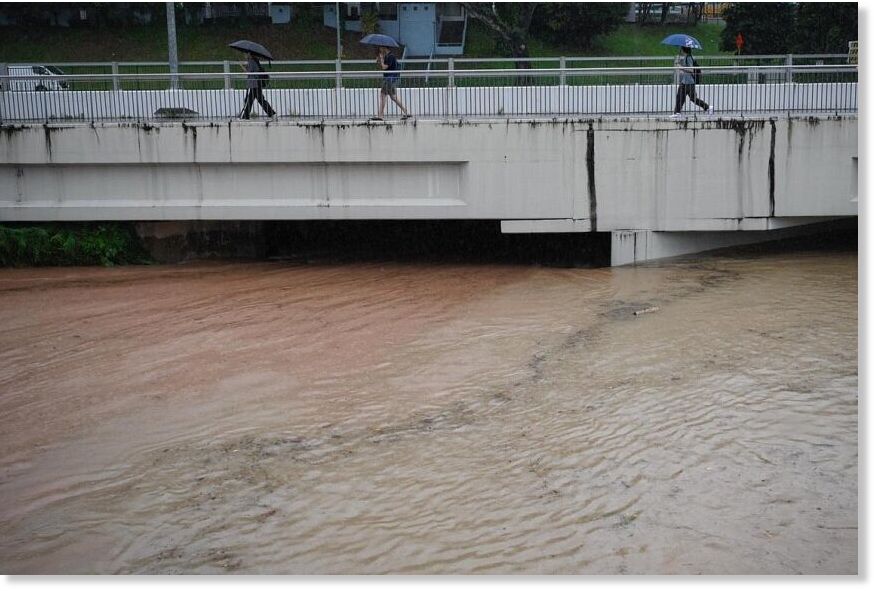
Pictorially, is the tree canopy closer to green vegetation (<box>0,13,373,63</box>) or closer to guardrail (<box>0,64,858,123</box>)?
guardrail (<box>0,64,858,123</box>)

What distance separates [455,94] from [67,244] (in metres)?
7.46

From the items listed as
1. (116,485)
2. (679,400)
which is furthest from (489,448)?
(116,485)

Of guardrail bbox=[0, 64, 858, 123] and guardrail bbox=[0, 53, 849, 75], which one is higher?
guardrail bbox=[0, 53, 849, 75]

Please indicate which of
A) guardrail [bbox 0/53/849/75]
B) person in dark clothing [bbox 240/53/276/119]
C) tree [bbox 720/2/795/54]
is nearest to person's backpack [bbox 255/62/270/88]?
person in dark clothing [bbox 240/53/276/119]

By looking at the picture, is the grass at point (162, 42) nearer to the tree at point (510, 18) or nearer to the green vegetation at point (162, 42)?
the green vegetation at point (162, 42)

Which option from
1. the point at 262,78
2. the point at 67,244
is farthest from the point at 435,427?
the point at 67,244

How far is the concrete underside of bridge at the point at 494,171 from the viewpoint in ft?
52.6

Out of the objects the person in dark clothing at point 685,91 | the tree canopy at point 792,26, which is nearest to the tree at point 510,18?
the tree canopy at point 792,26

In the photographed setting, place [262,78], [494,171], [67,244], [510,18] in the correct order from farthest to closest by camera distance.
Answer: [510,18] → [67,244] → [262,78] → [494,171]

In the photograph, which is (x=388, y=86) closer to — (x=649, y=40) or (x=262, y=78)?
(x=262, y=78)

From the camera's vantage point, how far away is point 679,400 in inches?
388

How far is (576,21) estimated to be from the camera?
4034 centimetres

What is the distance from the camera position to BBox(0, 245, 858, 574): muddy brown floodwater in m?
6.89

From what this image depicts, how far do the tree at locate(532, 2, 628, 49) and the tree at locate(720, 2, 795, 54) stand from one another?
913 centimetres
